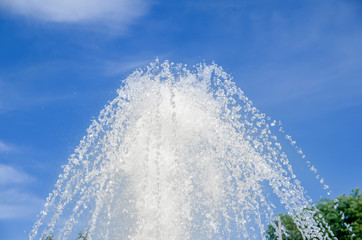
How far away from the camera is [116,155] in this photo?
54.8 ft

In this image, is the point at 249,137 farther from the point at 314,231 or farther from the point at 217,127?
the point at 314,231

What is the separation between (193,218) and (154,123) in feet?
15.3

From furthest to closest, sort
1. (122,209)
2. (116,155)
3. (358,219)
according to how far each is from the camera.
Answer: (358,219) < (116,155) < (122,209)

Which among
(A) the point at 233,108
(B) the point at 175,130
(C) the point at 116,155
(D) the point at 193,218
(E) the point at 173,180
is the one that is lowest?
(D) the point at 193,218

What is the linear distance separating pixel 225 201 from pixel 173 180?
8.22 ft

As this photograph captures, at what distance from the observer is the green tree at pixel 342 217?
85.3 ft

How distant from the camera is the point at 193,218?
1562cm

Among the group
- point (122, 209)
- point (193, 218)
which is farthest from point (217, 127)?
point (122, 209)

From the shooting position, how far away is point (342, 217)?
27.1m

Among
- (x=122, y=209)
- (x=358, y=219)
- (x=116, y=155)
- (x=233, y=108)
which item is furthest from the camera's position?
(x=358, y=219)

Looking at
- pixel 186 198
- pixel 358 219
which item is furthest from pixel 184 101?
pixel 358 219

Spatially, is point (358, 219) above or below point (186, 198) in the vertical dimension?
above

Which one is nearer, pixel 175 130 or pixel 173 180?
pixel 173 180

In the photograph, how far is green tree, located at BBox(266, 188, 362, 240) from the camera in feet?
85.3
